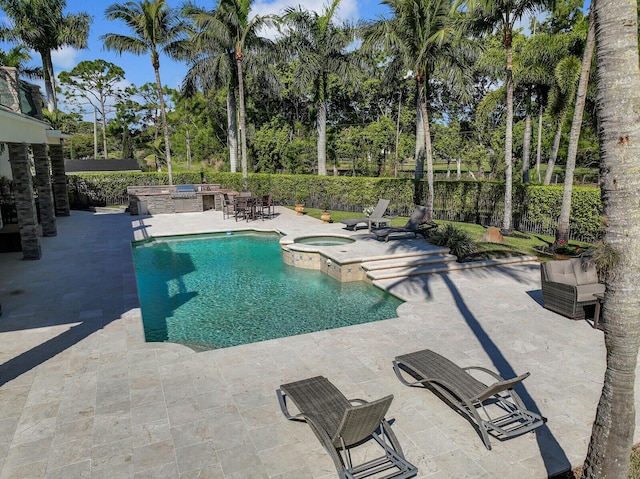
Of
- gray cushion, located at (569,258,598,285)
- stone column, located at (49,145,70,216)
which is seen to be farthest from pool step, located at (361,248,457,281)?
stone column, located at (49,145,70,216)

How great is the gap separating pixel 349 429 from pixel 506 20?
15085 millimetres

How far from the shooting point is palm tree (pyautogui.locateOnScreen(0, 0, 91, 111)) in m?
29.7

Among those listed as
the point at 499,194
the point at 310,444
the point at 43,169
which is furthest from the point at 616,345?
the point at 43,169

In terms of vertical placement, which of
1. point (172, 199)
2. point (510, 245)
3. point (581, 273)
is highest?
point (172, 199)

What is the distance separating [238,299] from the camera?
988 cm

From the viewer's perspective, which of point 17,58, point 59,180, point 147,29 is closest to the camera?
point 59,180

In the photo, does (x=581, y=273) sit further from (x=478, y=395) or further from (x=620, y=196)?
(x=620, y=196)

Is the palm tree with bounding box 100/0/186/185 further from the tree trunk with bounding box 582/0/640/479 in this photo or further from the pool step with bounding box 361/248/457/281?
the tree trunk with bounding box 582/0/640/479

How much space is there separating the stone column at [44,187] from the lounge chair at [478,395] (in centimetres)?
1489

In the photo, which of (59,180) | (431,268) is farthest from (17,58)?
(431,268)

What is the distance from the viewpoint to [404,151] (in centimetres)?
3559

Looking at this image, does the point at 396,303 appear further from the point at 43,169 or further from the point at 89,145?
the point at 89,145

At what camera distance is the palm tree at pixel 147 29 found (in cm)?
2394

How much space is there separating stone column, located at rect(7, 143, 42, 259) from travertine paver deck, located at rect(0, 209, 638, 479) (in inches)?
107
